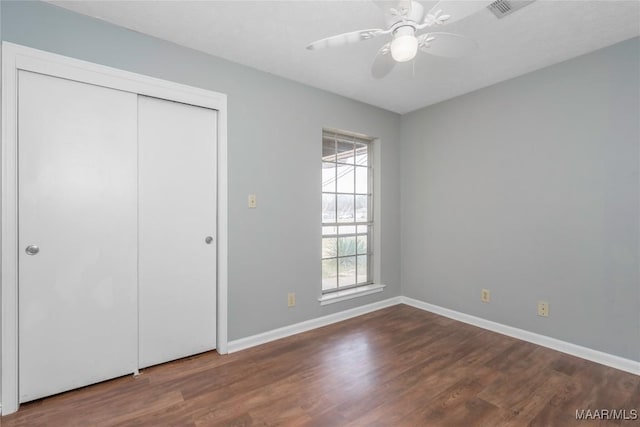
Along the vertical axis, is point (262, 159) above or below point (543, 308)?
above

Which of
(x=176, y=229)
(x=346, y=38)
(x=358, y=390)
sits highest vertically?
(x=346, y=38)

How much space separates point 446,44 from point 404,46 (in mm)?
348

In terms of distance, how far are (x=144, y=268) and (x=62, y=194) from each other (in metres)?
0.72

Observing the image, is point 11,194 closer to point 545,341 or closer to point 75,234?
point 75,234

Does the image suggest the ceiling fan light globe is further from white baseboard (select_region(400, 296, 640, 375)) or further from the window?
white baseboard (select_region(400, 296, 640, 375))

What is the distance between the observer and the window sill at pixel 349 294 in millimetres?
3287

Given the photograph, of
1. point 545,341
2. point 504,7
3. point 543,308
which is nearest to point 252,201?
point 504,7

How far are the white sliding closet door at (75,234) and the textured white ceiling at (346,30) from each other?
643 mm

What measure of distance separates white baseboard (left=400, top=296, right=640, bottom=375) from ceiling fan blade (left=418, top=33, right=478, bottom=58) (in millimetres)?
2601

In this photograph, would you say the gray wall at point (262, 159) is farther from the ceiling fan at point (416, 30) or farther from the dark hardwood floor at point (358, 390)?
the ceiling fan at point (416, 30)

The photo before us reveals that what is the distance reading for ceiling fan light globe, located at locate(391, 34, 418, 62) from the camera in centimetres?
149

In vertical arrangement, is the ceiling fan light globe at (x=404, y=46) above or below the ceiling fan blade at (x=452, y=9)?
below

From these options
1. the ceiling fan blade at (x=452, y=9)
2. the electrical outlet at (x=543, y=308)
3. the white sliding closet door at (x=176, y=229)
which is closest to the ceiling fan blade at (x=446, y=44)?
the ceiling fan blade at (x=452, y=9)

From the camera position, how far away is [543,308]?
2.77 m
